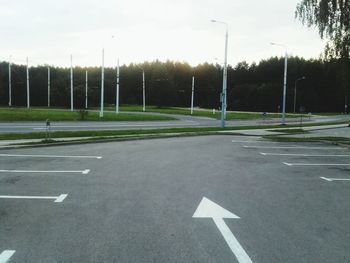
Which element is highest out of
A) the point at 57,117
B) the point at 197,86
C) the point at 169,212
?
the point at 197,86

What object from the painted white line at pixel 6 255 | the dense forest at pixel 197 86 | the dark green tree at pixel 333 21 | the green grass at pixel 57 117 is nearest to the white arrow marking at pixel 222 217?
the painted white line at pixel 6 255

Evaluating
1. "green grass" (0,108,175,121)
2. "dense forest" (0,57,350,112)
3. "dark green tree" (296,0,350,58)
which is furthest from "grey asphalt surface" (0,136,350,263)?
"dense forest" (0,57,350,112)

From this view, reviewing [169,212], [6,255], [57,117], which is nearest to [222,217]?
[169,212]

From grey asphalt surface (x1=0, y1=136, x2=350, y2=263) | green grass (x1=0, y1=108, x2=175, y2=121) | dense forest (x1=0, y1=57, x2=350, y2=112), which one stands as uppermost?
dense forest (x1=0, y1=57, x2=350, y2=112)

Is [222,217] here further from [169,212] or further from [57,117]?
[57,117]

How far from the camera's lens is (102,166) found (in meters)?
12.3

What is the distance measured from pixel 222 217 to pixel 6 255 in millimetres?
3536

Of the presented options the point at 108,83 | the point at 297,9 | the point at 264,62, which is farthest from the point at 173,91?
the point at 297,9

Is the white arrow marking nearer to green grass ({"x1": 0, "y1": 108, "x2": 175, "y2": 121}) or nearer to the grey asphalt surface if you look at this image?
the grey asphalt surface

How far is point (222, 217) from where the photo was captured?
270 inches

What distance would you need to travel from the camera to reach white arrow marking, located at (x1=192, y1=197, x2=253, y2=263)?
5130mm

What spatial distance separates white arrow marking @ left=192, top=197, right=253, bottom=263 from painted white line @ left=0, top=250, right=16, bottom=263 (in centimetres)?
288

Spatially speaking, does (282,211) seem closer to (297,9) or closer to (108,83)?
(297,9)

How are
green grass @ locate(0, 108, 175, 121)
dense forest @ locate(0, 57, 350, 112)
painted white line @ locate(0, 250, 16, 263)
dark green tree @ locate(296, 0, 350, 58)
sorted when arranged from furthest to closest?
1. dense forest @ locate(0, 57, 350, 112)
2. green grass @ locate(0, 108, 175, 121)
3. dark green tree @ locate(296, 0, 350, 58)
4. painted white line @ locate(0, 250, 16, 263)
